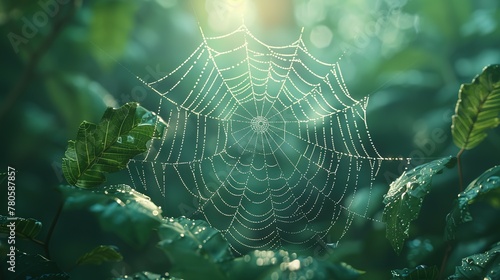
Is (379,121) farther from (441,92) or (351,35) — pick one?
(351,35)

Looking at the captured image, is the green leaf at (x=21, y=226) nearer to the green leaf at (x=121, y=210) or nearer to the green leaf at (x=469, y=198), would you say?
the green leaf at (x=121, y=210)

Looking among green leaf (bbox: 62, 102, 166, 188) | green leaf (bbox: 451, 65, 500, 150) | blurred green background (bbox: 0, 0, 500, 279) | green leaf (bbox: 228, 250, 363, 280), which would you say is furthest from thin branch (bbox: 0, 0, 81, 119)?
green leaf (bbox: 451, 65, 500, 150)

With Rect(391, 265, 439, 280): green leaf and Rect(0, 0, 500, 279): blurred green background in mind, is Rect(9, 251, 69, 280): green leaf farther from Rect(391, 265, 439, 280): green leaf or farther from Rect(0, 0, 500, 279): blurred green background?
Rect(0, 0, 500, 279): blurred green background

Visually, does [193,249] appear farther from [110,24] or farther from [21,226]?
[110,24]

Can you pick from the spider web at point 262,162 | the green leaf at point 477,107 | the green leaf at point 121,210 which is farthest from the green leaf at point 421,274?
the spider web at point 262,162

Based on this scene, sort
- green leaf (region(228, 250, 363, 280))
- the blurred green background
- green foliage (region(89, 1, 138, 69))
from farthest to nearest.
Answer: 1. the blurred green background
2. green foliage (region(89, 1, 138, 69))
3. green leaf (region(228, 250, 363, 280))

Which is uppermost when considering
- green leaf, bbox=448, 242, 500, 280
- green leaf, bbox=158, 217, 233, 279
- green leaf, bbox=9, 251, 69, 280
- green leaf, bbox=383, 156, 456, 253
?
green leaf, bbox=383, 156, 456, 253
